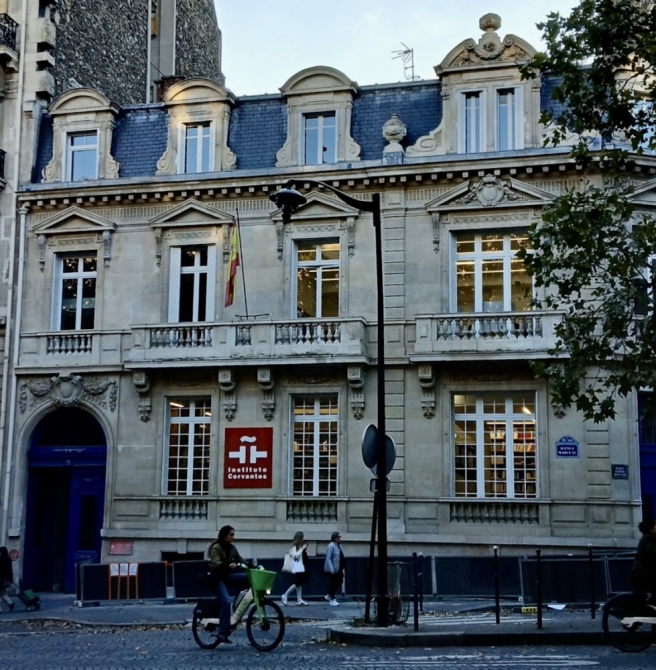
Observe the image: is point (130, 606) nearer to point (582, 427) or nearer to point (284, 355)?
point (284, 355)

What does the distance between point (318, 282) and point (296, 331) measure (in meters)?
1.66

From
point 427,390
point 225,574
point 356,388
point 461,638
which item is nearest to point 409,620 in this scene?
point 461,638

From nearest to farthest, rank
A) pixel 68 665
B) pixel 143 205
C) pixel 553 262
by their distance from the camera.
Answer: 1. pixel 68 665
2. pixel 553 262
3. pixel 143 205

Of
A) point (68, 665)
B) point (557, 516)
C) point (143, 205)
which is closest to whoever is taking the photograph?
point (68, 665)

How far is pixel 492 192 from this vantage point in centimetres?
2469

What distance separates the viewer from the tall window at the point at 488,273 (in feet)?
81.1

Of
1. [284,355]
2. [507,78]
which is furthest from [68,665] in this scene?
[507,78]

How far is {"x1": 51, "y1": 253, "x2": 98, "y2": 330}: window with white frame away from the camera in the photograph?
2706 centimetres

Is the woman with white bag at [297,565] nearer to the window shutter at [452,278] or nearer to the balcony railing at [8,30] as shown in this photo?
the window shutter at [452,278]

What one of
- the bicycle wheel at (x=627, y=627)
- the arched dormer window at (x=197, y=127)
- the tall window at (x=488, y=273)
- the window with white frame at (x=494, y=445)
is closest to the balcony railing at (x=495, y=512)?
the window with white frame at (x=494, y=445)

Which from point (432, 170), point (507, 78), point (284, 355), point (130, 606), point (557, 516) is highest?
point (507, 78)

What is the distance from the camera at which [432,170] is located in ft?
81.4

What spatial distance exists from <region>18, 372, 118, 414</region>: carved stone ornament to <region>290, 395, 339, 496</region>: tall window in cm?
473

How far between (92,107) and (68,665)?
17937 millimetres
